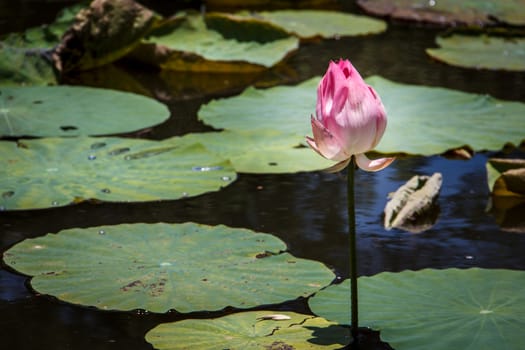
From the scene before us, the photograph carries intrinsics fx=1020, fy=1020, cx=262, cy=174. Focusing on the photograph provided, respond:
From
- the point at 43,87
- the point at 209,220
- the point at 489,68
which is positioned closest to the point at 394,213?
the point at 209,220

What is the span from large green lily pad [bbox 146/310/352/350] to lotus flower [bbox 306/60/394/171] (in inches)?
12.9

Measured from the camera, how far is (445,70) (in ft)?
13.6

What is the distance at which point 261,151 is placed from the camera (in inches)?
115

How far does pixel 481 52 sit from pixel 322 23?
34.4 inches

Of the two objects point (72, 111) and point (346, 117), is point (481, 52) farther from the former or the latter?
point (346, 117)

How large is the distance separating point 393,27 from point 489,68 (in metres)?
1.04

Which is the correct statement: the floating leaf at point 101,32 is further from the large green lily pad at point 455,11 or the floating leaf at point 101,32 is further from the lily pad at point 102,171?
the large green lily pad at point 455,11

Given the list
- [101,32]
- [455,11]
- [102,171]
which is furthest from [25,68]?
[455,11]

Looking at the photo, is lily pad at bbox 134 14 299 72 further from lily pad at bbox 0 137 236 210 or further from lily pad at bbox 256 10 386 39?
lily pad at bbox 0 137 236 210

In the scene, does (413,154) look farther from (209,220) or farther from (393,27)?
(393,27)

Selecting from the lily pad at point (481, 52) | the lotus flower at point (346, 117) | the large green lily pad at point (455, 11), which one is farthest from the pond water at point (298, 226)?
the large green lily pad at point (455, 11)

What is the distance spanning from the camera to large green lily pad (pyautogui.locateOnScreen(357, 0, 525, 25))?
5.09 meters

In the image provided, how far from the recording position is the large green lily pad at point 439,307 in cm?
166

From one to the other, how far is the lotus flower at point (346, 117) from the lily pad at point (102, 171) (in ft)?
3.39
